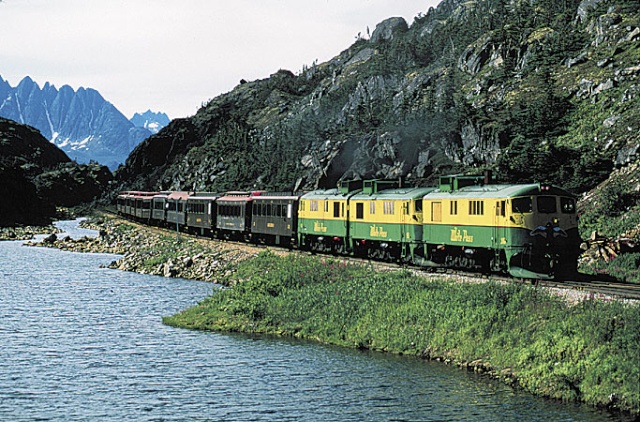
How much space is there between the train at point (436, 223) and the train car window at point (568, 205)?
0.14 ft

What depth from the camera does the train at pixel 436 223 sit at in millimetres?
33469

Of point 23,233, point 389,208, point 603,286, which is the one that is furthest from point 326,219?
point 23,233

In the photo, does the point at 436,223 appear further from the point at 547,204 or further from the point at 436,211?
the point at 547,204

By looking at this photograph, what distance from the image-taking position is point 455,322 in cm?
2861

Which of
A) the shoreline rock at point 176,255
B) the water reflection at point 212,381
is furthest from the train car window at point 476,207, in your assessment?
the shoreline rock at point 176,255

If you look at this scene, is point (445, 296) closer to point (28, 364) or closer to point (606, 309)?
point (606, 309)

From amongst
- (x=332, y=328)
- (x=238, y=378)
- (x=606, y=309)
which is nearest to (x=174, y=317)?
(x=332, y=328)

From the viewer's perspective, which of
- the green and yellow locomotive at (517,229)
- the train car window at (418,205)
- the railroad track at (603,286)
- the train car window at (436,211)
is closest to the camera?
the railroad track at (603,286)

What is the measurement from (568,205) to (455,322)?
936 cm

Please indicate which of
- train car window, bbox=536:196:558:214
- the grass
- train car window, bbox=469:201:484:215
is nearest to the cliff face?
train car window, bbox=469:201:484:215

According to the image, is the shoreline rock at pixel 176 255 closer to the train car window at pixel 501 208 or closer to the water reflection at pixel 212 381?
the water reflection at pixel 212 381

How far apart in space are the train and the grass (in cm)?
364

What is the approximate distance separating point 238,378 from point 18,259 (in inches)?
2382

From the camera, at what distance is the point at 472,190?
1496 inches
